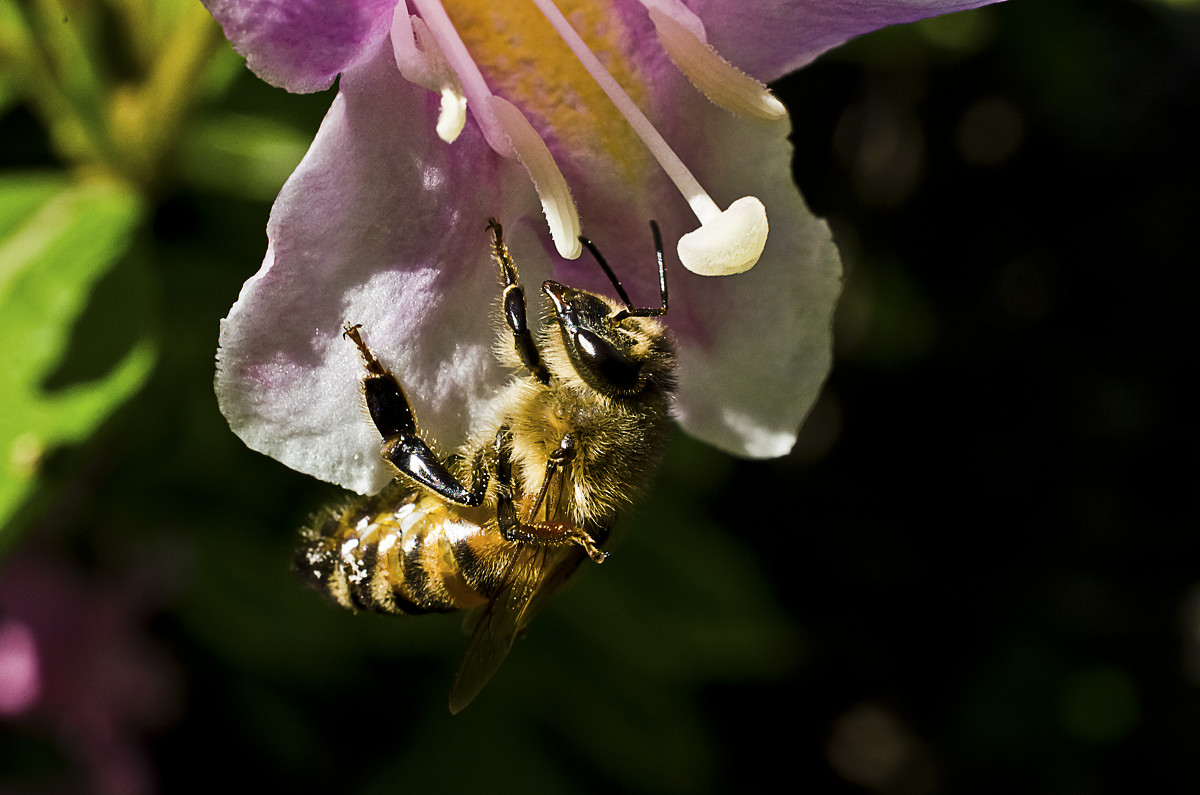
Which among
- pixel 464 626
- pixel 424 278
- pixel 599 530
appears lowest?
pixel 464 626

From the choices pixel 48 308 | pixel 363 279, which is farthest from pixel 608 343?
pixel 48 308

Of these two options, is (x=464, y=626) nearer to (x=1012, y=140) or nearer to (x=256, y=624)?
(x=256, y=624)

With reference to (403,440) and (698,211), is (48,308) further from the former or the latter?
(698,211)

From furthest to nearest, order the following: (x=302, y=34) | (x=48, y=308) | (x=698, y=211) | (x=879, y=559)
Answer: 1. (x=879, y=559)
2. (x=48, y=308)
3. (x=698, y=211)
4. (x=302, y=34)

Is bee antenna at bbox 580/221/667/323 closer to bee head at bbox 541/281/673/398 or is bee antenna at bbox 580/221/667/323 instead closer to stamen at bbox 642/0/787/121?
bee head at bbox 541/281/673/398

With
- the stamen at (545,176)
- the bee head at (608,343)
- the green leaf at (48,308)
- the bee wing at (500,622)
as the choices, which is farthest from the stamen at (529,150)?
the green leaf at (48,308)

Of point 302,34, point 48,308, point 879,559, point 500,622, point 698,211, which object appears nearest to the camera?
point 302,34

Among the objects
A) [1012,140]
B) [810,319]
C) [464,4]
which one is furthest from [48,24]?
[1012,140]
